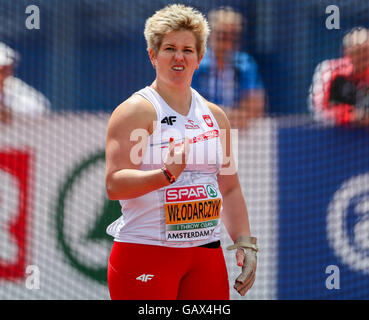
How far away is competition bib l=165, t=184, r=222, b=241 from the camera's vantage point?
248cm

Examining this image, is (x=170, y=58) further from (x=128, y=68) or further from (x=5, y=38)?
(x=5, y=38)

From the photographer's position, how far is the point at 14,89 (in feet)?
17.2

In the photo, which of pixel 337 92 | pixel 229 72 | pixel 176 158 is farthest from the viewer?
pixel 229 72

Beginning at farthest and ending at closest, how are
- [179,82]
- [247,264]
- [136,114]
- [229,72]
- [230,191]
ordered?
[229,72], [230,191], [247,264], [179,82], [136,114]

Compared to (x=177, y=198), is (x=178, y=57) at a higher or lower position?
higher

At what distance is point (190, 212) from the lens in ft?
8.26

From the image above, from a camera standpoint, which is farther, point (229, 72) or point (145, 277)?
point (229, 72)

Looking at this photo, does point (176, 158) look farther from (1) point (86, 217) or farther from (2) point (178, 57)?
(1) point (86, 217)

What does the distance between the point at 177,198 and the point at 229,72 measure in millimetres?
3042

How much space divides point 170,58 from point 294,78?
3040 mm

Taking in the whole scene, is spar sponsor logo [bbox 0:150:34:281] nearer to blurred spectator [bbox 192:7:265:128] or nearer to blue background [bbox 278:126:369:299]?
blurred spectator [bbox 192:7:265:128]

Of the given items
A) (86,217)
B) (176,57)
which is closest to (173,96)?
(176,57)

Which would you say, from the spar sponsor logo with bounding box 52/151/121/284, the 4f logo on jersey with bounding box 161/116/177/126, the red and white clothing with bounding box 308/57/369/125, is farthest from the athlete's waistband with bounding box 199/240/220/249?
the red and white clothing with bounding box 308/57/369/125
